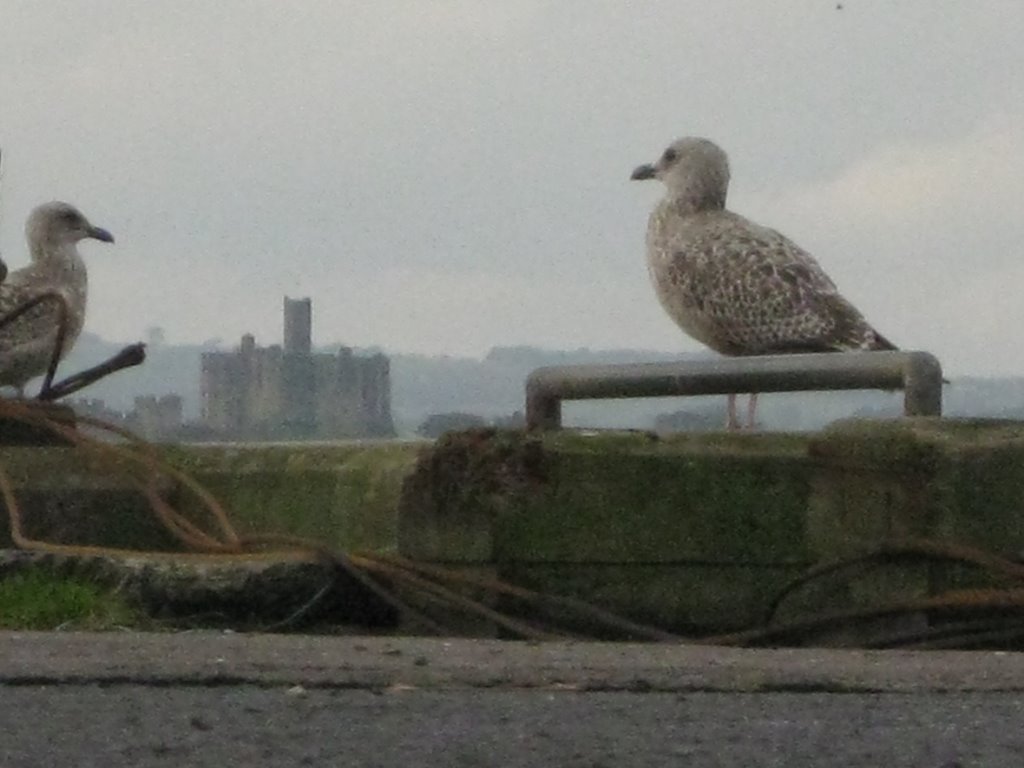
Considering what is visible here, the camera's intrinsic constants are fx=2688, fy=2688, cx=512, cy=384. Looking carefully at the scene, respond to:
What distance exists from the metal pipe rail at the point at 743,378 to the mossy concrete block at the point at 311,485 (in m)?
0.43

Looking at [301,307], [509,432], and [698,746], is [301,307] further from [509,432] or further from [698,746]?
[698,746]

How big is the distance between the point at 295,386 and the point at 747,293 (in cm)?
299

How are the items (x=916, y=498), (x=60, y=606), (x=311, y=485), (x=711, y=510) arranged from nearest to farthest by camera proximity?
(x=916, y=498) → (x=711, y=510) → (x=60, y=606) → (x=311, y=485)

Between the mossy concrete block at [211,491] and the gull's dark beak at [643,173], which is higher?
the gull's dark beak at [643,173]

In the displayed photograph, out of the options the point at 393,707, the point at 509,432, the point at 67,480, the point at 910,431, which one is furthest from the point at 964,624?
the point at 67,480

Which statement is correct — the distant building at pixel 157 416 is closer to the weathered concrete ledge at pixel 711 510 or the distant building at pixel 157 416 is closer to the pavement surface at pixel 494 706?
the weathered concrete ledge at pixel 711 510

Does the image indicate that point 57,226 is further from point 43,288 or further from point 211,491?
point 211,491

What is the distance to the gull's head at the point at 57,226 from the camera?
1878 centimetres

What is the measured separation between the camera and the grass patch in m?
6.86

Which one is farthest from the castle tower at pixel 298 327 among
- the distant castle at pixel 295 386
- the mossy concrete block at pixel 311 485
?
the mossy concrete block at pixel 311 485

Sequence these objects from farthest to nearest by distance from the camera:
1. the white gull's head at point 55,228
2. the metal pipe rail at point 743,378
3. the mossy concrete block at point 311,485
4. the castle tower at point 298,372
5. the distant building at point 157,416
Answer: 1. the white gull's head at point 55,228
2. the castle tower at point 298,372
3. the distant building at point 157,416
4. the mossy concrete block at point 311,485
5. the metal pipe rail at point 743,378

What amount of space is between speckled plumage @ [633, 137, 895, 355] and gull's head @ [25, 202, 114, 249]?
5.10 m

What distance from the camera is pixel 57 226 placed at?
18938 mm

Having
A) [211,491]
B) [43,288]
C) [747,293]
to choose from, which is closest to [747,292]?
[747,293]
